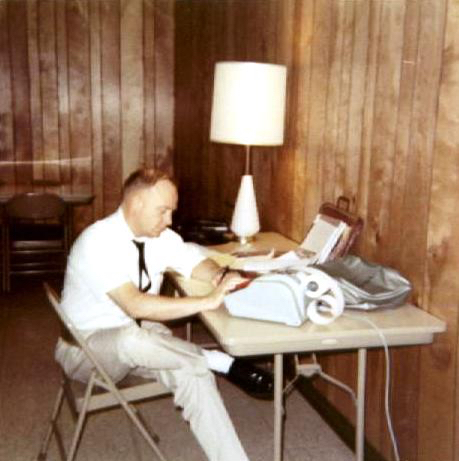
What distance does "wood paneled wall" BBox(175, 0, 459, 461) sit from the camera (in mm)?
2004

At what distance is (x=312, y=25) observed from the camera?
2.89m

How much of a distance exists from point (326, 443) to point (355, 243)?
0.82 meters

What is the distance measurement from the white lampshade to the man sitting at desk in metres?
0.68

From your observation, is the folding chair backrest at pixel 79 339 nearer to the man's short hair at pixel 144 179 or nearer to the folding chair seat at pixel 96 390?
the folding chair seat at pixel 96 390

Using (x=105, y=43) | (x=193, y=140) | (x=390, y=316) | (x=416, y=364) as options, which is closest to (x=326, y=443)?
(x=416, y=364)

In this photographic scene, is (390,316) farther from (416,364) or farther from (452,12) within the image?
(452,12)

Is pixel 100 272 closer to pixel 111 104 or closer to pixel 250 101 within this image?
pixel 250 101

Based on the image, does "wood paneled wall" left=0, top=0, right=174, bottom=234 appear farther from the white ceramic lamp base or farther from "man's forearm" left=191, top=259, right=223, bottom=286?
"man's forearm" left=191, top=259, right=223, bottom=286

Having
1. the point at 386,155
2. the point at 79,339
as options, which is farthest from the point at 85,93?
the point at 79,339

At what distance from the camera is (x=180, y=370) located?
6.74 ft

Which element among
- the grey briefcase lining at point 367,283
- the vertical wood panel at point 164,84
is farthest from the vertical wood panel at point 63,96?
the grey briefcase lining at point 367,283

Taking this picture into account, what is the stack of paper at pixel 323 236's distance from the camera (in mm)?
2498

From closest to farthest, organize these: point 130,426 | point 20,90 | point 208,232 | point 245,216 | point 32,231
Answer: point 130,426 → point 245,216 → point 208,232 → point 32,231 → point 20,90

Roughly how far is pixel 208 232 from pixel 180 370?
1295 millimetres
